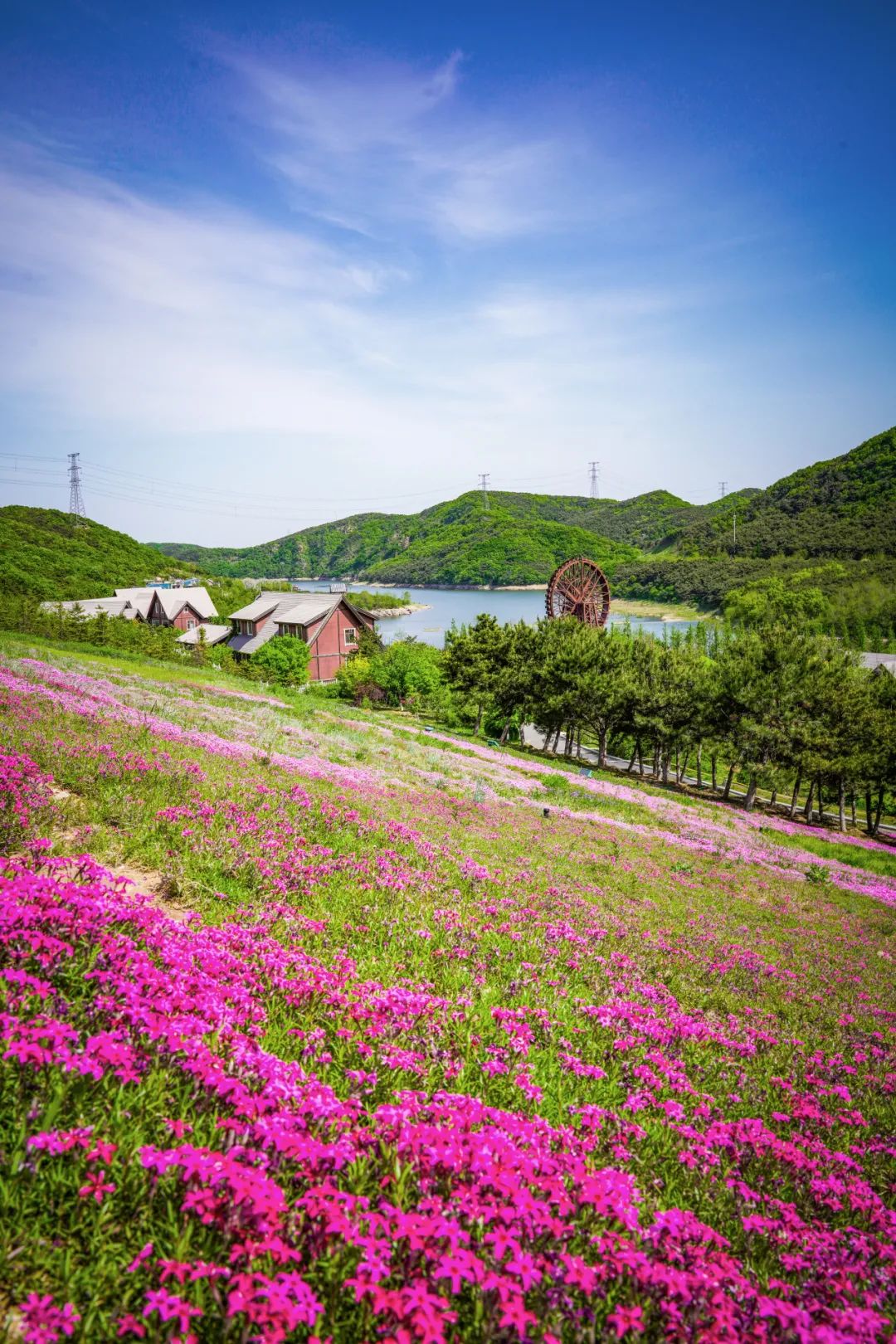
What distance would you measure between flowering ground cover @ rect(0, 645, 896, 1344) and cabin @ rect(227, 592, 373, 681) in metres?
57.5

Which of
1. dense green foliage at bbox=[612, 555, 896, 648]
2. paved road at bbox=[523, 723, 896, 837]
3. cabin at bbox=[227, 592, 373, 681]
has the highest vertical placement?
dense green foliage at bbox=[612, 555, 896, 648]

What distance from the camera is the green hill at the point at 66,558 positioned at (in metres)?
113

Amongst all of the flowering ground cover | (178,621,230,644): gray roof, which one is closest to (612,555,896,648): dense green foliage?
(178,621,230,644): gray roof

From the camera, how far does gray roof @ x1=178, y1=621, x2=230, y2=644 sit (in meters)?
75.1

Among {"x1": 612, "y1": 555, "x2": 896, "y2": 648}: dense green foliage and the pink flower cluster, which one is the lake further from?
the pink flower cluster

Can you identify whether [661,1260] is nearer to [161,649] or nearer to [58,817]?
[58,817]

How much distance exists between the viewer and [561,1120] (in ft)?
12.9

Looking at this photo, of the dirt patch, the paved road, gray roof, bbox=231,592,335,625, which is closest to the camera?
the dirt patch

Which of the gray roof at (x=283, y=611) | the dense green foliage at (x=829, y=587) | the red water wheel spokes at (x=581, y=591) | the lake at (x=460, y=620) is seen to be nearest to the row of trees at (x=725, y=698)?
the gray roof at (x=283, y=611)

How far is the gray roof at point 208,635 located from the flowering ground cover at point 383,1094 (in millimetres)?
70553

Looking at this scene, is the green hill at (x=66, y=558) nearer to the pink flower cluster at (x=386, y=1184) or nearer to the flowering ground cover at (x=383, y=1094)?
the flowering ground cover at (x=383, y=1094)

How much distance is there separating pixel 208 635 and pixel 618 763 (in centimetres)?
5865

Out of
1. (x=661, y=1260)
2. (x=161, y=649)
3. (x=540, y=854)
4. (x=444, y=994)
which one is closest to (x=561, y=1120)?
(x=661, y=1260)

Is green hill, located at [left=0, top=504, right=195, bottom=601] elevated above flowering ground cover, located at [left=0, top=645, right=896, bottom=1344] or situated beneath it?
elevated above
